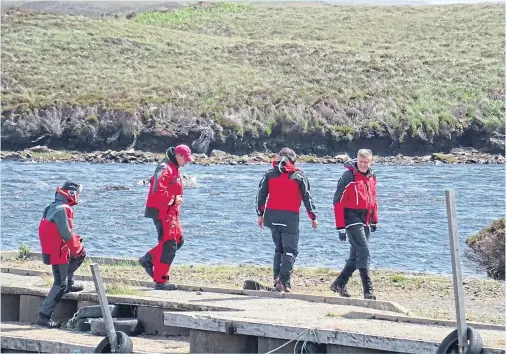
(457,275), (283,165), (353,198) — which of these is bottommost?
(457,275)

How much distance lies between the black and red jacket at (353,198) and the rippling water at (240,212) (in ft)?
17.5

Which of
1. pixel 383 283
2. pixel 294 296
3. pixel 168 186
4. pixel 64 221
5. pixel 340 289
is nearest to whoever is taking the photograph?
pixel 64 221

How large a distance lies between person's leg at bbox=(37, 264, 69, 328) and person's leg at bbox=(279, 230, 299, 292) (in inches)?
100

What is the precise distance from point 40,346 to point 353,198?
4299 mm

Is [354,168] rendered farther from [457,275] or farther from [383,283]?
[457,275]

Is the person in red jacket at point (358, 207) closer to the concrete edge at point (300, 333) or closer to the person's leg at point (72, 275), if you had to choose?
the person's leg at point (72, 275)

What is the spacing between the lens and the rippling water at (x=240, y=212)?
77.9 feet

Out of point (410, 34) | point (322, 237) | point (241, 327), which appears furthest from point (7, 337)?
point (410, 34)

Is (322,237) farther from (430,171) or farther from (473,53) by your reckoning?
(473,53)

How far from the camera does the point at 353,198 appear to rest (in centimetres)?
1462

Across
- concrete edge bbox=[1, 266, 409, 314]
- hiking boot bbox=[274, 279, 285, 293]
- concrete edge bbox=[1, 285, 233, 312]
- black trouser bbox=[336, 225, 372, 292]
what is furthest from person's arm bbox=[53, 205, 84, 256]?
black trouser bbox=[336, 225, 372, 292]

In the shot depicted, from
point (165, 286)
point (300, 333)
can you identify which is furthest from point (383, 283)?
point (300, 333)

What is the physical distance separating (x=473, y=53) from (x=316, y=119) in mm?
27256

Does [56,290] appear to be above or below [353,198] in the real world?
below
